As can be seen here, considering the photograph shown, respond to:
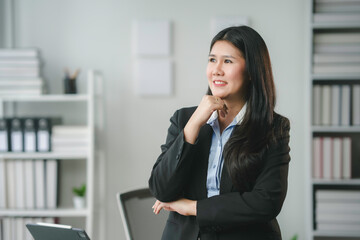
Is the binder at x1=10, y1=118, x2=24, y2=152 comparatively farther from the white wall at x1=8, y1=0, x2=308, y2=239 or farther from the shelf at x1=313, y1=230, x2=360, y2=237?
the shelf at x1=313, y1=230, x2=360, y2=237

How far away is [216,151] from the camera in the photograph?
148cm

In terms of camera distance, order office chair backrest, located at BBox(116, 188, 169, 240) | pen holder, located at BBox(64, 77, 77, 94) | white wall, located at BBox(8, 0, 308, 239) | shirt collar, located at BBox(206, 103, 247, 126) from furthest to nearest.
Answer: white wall, located at BBox(8, 0, 308, 239)
pen holder, located at BBox(64, 77, 77, 94)
office chair backrest, located at BBox(116, 188, 169, 240)
shirt collar, located at BBox(206, 103, 247, 126)

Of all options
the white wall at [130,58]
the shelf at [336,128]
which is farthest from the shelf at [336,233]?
the shelf at [336,128]

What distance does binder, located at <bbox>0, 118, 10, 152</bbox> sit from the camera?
3.16 m

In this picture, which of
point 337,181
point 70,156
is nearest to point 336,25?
point 337,181

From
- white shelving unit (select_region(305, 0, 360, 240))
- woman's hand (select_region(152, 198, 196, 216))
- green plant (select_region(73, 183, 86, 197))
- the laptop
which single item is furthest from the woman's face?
green plant (select_region(73, 183, 86, 197))

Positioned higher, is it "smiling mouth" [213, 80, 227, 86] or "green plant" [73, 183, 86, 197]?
"smiling mouth" [213, 80, 227, 86]

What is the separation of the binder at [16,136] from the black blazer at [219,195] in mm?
1937

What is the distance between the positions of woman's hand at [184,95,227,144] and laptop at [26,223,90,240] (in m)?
0.45

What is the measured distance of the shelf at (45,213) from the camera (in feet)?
10.3

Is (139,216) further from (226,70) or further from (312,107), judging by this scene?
(312,107)

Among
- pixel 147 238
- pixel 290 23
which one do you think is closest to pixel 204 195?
pixel 147 238

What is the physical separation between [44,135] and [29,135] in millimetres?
101

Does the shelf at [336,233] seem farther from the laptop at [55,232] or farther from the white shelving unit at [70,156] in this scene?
the laptop at [55,232]
